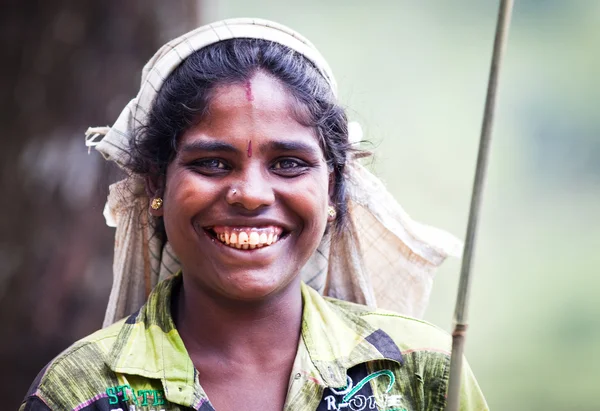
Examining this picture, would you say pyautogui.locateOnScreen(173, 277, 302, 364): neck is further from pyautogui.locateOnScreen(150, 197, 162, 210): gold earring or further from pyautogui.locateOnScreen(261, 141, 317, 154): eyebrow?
pyautogui.locateOnScreen(261, 141, 317, 154): eyebrow

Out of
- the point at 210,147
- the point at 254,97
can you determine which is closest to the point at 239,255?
the point at 210,147

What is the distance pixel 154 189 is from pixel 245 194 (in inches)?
14.2

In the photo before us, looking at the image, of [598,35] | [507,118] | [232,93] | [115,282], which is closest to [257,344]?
[115,282]

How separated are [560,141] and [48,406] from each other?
403cm

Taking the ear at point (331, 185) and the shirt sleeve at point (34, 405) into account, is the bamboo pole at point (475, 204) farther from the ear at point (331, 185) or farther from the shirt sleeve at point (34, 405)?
the shirt sleeve at point (34, 405)

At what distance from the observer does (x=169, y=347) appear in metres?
2.05

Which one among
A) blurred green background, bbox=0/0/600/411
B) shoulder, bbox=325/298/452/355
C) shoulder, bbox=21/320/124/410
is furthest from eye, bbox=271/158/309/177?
blurred green background, bbox=0/0/600/411

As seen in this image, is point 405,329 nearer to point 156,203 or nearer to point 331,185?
point 331,185

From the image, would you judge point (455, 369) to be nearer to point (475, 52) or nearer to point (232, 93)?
point (232, 93)

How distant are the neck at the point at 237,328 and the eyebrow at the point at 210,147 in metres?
0.35

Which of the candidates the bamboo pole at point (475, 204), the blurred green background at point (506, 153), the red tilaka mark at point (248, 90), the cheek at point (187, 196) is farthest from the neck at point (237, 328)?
the blurred green background at point (506, 153)

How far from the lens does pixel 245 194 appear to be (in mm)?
1954

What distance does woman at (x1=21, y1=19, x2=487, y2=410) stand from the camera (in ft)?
6.54

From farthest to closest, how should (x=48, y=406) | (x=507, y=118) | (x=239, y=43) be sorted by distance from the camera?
(x=507, y=118) → (x=239, y=43) → (x=48, y=406)
